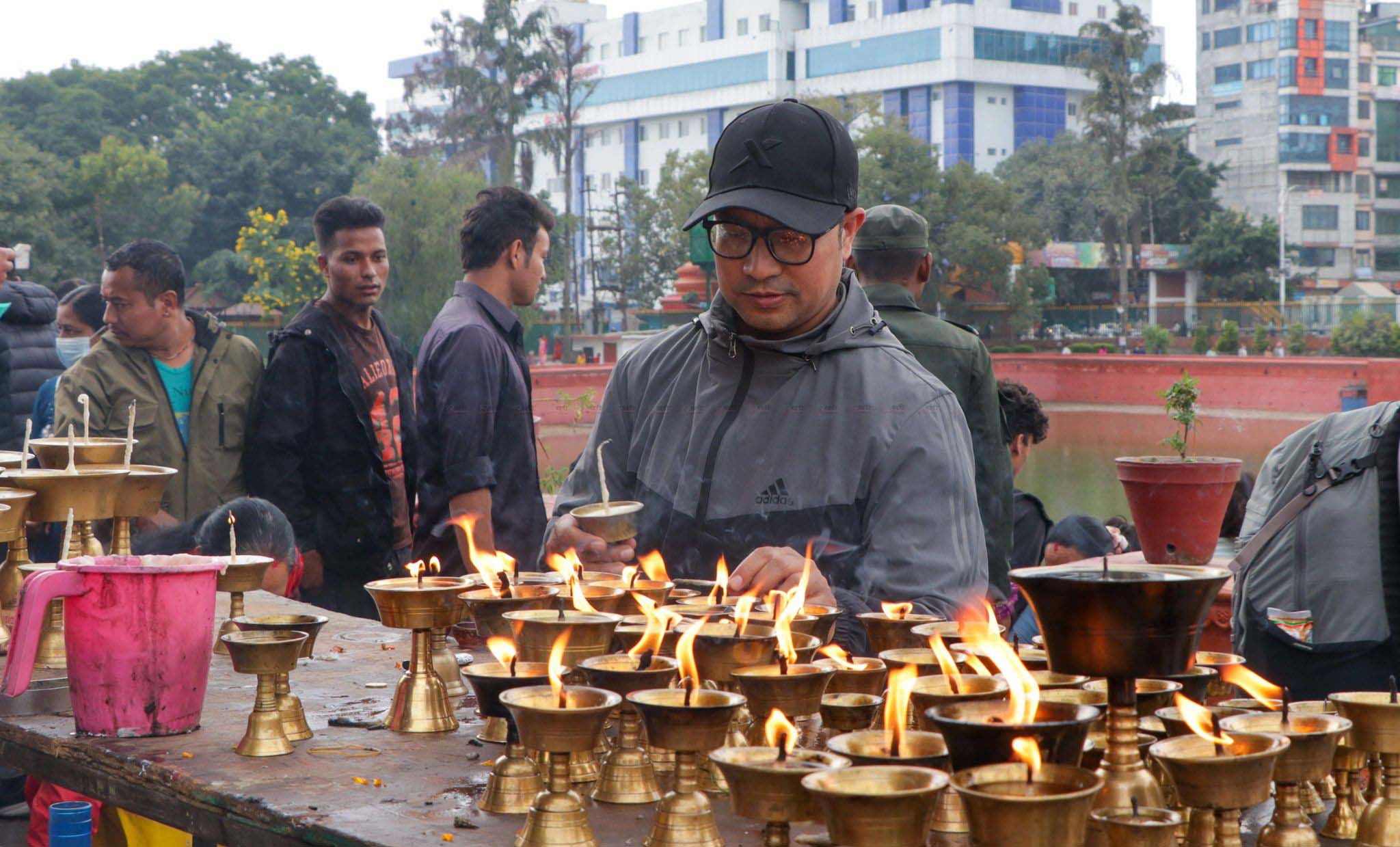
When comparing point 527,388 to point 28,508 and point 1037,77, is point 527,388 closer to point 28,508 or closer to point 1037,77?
point 28,508

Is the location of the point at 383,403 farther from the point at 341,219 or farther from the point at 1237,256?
the point at 1237,256

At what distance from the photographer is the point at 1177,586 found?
1324 mm

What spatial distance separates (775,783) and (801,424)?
1.26m

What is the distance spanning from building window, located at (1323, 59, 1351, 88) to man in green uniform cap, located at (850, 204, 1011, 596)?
62795 mm

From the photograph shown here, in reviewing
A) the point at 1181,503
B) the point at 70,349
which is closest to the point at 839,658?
the point at 1181,503

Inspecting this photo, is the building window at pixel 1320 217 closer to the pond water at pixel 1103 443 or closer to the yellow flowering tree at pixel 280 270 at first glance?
the pond water at pixel 1103 443

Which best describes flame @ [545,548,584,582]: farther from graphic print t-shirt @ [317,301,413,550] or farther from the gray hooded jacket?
graphic print t-shirt @ [317,301,413,550]

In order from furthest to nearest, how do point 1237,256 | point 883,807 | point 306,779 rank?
point 1237,256 → point 306,779 → point 883,807

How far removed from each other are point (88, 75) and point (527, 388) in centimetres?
5705

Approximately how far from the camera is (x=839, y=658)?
5.99ft

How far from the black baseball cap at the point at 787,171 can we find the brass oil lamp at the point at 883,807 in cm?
124

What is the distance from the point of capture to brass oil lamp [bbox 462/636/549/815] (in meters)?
1.71

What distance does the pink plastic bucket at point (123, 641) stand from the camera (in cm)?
214

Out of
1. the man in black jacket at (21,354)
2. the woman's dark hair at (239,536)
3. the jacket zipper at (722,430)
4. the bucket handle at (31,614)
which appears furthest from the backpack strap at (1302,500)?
the man in black jacket at (21,354)
